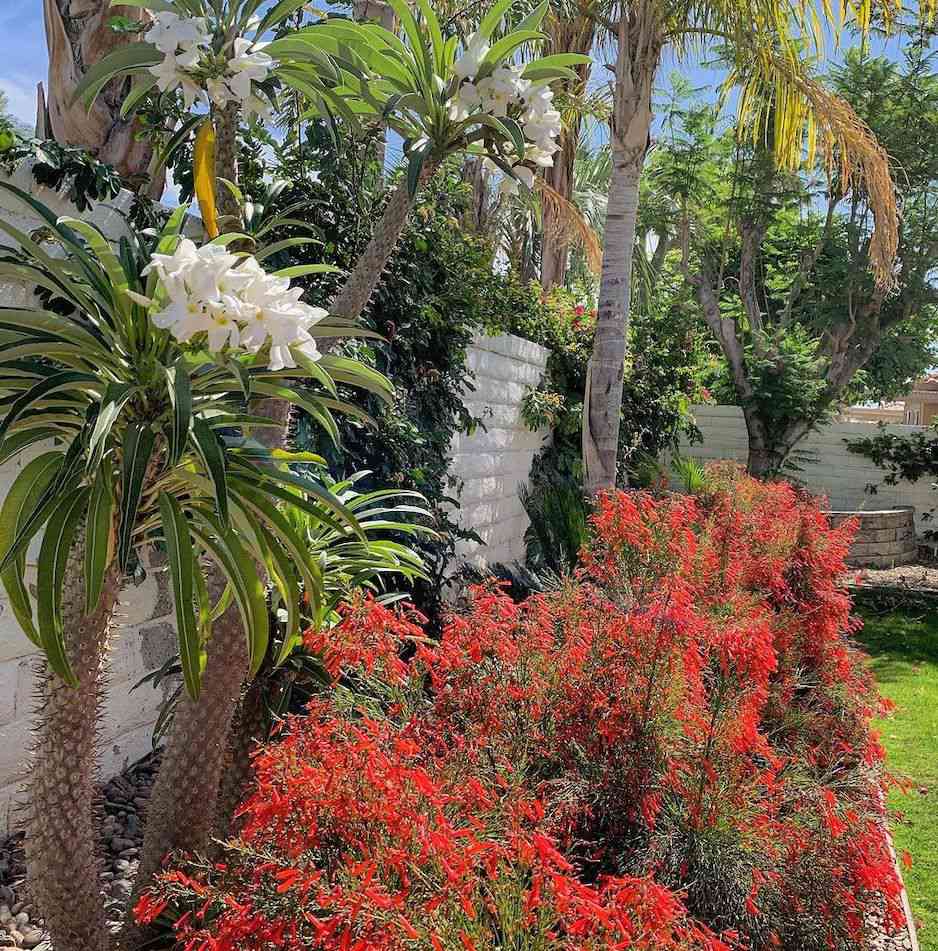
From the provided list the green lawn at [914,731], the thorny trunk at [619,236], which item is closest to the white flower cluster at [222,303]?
the green lawn at [914,731]

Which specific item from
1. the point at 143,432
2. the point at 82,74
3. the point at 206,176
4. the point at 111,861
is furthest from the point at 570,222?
the point at 143,432

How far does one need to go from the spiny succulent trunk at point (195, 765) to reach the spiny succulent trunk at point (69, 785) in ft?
0.71

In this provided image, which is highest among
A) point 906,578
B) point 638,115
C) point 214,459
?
point 638,115

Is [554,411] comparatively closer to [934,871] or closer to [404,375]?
[404,375]

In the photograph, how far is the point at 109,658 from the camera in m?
2.63

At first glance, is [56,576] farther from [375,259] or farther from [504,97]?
[504,97]

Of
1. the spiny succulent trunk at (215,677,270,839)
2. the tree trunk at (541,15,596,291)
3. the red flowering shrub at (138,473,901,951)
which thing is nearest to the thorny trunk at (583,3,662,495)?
the tree trunk at (541,15,596,291)

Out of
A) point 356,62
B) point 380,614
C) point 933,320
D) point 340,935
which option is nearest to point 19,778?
point 380,614

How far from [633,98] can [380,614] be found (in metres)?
5.48

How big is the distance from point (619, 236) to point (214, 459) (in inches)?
211

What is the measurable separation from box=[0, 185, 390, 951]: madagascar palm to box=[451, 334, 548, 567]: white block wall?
3.86 m

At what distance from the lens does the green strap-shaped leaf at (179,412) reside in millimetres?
1713

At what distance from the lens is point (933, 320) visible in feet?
63.8

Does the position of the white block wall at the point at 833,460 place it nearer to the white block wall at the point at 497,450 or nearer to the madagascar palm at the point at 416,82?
the white block wall at the point at 497,450
